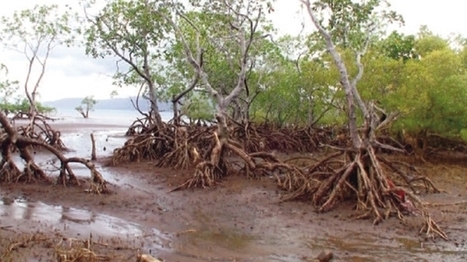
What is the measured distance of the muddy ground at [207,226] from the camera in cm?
794

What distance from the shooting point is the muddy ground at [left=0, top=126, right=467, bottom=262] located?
7.94 m

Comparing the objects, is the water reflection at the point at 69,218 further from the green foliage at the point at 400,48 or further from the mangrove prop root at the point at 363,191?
the green foliage at the point at 400,48

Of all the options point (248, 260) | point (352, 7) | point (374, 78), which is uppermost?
point (352, 7)

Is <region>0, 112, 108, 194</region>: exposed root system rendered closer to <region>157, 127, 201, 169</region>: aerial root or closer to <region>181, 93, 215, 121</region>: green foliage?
<region>157, 127, 201, 169</region>: aerial root

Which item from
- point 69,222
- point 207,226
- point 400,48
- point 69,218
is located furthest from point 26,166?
point 400,48

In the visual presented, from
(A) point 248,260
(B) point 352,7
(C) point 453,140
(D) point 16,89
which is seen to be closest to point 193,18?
(B) point 352,7

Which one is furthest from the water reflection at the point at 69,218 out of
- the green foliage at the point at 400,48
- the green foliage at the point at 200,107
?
the green foliage at the point at 200,107

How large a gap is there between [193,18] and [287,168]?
9612 mm

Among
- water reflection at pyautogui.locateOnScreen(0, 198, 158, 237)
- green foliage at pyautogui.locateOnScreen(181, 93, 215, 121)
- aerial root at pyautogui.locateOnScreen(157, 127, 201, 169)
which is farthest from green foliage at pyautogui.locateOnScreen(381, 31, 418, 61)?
water reflection at pyautogui.locateOnScreen(0, 198, 158, 237)

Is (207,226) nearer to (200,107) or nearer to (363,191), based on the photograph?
(363,191)

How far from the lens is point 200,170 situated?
530 inches

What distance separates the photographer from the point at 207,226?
989 centimetres

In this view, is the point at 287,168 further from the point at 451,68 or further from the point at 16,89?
the point at 16,89

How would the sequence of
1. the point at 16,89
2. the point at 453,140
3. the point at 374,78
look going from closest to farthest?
the point at 374,78, the point at 453,140, the point at 16,89
